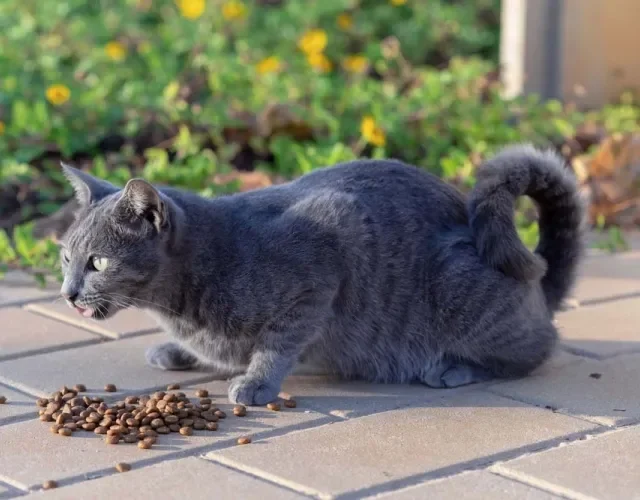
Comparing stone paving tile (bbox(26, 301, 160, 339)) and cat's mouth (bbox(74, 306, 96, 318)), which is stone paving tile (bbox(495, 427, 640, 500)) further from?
stone paving tile (bbox(26, 301, 160, 339))

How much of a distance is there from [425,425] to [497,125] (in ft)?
11.4

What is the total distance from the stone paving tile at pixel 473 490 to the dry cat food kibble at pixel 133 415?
0.56 metres

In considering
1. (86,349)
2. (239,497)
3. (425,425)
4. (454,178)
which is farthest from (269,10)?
(239,497)

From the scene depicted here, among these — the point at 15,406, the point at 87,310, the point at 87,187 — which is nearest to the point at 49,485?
the point at 15,406

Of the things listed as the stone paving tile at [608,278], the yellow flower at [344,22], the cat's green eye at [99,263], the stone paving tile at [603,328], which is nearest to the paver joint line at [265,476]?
the cat's green eye at [99,263]

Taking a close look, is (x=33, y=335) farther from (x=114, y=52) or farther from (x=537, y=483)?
(x=114, y=52)

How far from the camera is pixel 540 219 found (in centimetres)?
413

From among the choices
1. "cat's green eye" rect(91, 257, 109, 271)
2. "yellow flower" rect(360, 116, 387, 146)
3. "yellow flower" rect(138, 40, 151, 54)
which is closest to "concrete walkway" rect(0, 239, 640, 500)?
"cat's green eye" rect(91, 257, 109, 271)

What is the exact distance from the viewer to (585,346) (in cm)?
409

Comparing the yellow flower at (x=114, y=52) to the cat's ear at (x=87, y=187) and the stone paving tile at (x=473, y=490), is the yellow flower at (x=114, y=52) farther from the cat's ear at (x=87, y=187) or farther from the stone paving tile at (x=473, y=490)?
the stone paving tile at (x=473, y=490)

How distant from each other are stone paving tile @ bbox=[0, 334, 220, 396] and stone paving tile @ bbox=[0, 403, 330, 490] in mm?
378

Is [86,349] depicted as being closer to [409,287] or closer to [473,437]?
[409,287]

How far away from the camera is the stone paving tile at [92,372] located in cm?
368

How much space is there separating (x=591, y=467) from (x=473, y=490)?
351 mm
